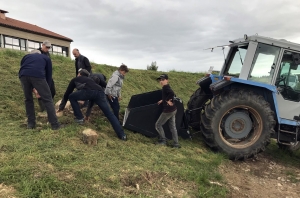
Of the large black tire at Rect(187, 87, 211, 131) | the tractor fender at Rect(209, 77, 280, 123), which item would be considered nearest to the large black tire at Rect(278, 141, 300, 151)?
the tractor fender at Rect(209, 77, 280, 123)

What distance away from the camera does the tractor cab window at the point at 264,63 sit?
534 centimetres

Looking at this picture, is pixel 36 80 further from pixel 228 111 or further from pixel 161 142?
pixel 228 111

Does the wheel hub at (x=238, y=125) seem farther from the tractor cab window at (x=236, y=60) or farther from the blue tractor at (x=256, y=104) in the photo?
the tractor cab window at (x=236, y=60)

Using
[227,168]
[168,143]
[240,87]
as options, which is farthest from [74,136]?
[240,87]

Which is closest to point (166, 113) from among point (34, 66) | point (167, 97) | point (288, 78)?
point (167, 97)

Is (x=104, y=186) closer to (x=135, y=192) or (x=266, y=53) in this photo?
(x=135, y=192)

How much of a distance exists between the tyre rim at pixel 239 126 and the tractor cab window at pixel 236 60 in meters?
0.99

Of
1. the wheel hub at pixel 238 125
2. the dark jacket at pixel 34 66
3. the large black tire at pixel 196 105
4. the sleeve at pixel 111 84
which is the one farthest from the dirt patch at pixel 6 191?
the large black tire at pixel 196 105

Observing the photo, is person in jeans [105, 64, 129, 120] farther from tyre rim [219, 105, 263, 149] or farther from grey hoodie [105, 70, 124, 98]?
tyre rim [219, 105, 263, 149]

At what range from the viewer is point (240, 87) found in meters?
5.45

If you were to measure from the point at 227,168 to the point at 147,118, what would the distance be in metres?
1.80

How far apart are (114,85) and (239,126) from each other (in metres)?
2.77

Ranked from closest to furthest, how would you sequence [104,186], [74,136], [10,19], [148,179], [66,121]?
[104,186], [148,179], [74,136], [66,121], [10,19]

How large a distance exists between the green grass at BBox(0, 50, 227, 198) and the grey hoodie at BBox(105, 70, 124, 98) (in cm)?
67
